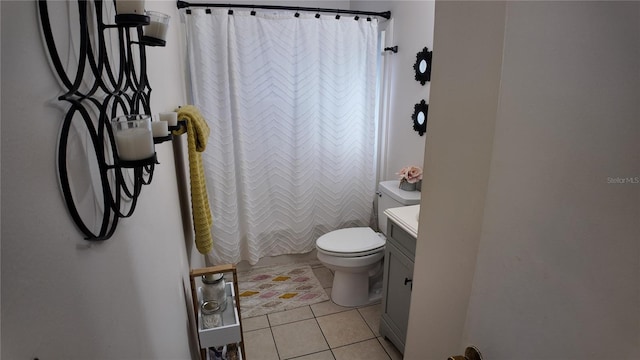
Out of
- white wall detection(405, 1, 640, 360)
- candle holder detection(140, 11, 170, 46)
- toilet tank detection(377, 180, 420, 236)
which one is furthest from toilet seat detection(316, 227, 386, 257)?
candle holder detection(140, 11, 170, 46)

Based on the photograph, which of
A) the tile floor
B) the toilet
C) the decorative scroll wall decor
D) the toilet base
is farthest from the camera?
the toilet base

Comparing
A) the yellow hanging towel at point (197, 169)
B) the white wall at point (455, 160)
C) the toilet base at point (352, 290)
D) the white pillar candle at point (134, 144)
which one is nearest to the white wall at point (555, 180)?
the white wall at point (455, 160)

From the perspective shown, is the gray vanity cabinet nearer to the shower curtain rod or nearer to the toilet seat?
the toilet seat

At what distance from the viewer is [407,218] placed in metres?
1.89

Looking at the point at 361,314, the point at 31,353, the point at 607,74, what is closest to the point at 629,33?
the point at 607,74

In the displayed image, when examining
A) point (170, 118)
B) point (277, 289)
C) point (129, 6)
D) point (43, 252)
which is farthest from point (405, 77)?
point (43, 252)

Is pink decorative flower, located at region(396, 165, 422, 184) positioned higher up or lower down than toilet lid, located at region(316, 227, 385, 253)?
higher up

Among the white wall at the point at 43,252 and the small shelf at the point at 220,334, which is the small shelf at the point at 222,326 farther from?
the white wall at the point at 43,252

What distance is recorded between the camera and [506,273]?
0.67 metres

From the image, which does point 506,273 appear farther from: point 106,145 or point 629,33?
point 106,145

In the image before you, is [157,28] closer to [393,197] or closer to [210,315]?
[210,315]

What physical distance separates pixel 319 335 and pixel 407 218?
39.2 inches

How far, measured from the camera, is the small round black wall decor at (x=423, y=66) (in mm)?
2256

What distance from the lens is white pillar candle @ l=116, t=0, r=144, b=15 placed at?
76 cm
